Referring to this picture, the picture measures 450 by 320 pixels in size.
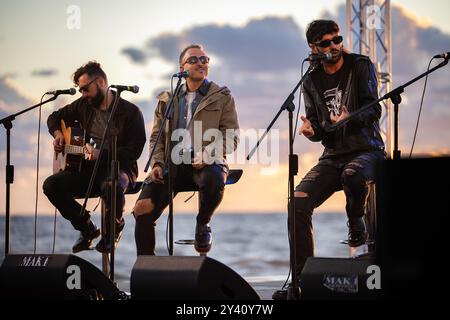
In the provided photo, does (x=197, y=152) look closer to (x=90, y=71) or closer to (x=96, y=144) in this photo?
(x=96, y=144)

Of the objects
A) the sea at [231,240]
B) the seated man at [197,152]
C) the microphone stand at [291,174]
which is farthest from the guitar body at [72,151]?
the sea at [231,240]

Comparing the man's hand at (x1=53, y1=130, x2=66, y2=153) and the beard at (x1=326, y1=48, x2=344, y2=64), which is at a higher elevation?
the beard at (x1=326, y1=48, x2=344, y2=64)

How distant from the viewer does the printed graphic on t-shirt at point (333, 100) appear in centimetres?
406

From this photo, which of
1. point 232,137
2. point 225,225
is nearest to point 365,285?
point 232,137

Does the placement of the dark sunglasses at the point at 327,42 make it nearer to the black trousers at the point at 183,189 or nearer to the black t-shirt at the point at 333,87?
the black t-shirt at the point at 333,87

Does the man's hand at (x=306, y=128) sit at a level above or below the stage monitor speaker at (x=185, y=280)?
above

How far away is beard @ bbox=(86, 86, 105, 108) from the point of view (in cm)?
482

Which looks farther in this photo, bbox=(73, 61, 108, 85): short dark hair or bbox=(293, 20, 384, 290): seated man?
bbox=(73, 61, 108, 85): short dark hair

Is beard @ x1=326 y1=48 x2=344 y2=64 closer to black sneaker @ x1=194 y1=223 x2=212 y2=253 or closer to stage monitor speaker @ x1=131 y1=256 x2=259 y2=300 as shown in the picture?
black sneaker @ x1=194 y1=223 x2=212 y2=253

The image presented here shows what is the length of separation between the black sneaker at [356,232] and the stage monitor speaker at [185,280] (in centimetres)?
82

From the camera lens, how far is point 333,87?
4129 mm

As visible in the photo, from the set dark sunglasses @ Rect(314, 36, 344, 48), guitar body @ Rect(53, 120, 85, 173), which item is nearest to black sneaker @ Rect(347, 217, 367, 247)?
dark sunglasses @ Rect(314, 36, 344, 48)

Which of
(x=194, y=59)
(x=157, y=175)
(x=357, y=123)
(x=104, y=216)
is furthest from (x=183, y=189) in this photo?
(x=357, y=123)

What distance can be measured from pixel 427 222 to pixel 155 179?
9.70ft
